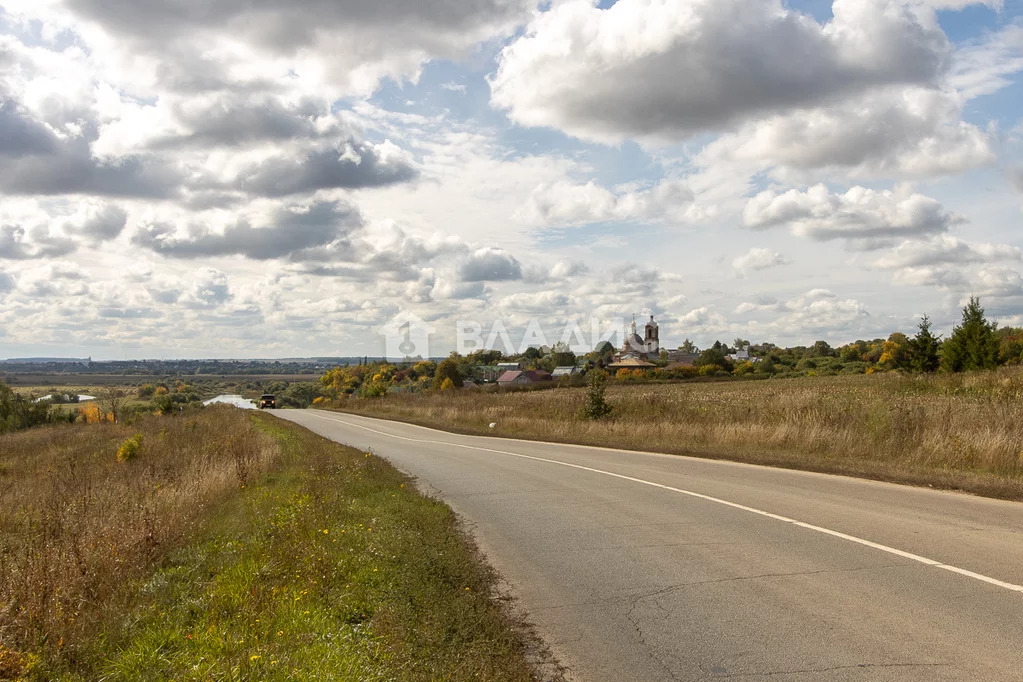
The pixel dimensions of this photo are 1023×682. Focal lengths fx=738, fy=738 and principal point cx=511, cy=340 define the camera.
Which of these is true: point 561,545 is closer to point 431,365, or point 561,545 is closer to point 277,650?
point 277,650

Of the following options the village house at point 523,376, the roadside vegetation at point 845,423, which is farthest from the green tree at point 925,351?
the village house at point 523,376

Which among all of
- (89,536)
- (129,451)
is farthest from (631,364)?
(89,536)

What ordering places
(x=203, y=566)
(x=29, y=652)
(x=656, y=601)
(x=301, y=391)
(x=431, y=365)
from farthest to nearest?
(x=301, y=391), (x=431, y=365), (x=203, y=566), (x=656, y=601), (x=29, y=652)

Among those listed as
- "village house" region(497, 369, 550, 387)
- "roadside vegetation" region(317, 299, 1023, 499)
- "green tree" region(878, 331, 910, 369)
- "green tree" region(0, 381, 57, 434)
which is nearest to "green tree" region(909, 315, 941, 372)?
"roadside vegetation" region(317, 299, 1023, 499)

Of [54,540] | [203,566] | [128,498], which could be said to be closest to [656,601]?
[203,566]

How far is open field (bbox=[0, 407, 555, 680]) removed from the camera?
18.0 feet

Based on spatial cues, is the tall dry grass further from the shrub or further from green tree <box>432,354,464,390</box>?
green tree <box>432,354,464,390</box>

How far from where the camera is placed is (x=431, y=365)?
113 m

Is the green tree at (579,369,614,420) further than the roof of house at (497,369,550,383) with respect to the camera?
No

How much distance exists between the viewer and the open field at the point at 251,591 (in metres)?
5.48

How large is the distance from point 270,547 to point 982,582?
300 inches

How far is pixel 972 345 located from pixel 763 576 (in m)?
40.1

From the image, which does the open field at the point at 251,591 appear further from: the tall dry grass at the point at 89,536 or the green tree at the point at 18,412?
the green tree at the point at 18,412

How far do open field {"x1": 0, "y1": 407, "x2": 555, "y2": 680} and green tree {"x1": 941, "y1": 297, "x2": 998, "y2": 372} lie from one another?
37.6 metres
